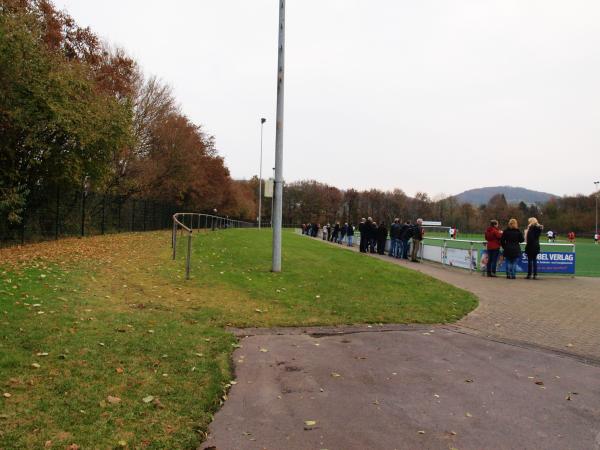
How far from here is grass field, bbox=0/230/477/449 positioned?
3.61 meters

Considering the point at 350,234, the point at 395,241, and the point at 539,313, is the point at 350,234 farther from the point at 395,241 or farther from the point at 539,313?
the point at 539,313

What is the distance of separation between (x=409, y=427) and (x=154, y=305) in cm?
489

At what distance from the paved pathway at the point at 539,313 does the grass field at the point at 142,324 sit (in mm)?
598

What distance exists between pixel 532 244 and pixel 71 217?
18.2 m

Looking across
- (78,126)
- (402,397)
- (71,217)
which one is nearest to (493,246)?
(402,397)

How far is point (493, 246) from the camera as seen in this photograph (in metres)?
14.4

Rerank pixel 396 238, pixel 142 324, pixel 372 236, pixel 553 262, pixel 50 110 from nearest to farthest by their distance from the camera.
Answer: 1. pixel 142 324
2. pixel 553 262
3. pixel 50 110
4. pixel 396 238
5. pixel 372 236

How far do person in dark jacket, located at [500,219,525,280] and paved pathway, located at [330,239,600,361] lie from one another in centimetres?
51

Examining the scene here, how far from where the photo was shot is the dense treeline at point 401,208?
106 metres

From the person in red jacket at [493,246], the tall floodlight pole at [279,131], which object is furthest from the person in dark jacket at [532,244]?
the tall floodlight pole at [279,131]

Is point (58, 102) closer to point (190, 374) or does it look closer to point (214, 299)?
point (214, 299)

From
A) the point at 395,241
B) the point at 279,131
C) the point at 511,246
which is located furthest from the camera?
the point at 395,241

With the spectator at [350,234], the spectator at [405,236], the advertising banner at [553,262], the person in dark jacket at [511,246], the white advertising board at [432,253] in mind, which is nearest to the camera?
the person in dark jacket at [511,246]

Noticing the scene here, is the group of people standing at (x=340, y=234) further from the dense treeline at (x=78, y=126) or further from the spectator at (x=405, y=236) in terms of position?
the dense treeline at (x=78, y=126)
